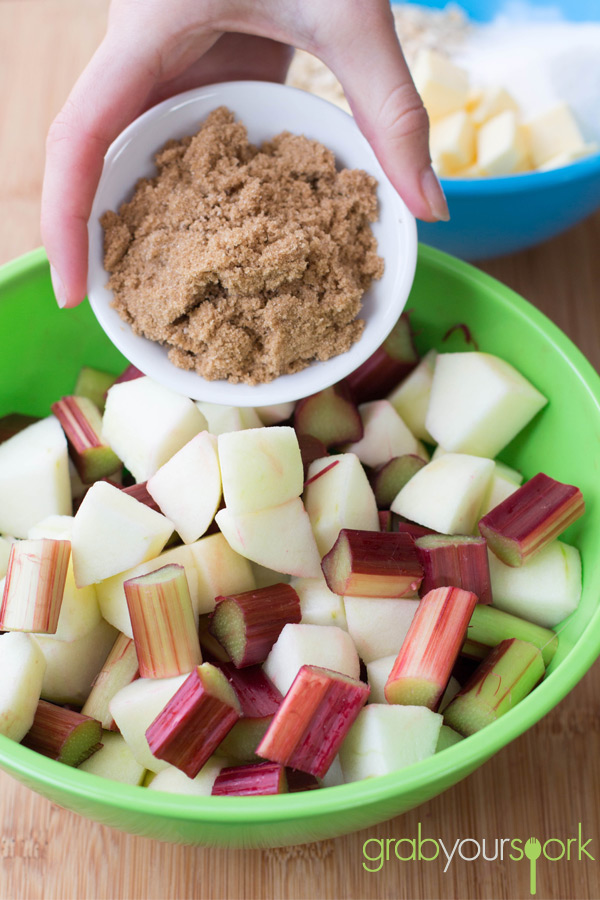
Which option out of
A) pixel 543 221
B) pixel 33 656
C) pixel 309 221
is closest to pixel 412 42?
pixel 543 221

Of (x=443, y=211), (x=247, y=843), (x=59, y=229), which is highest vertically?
(x=59, y=229)

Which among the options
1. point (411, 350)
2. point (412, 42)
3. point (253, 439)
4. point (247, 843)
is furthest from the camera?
point (412, 42)

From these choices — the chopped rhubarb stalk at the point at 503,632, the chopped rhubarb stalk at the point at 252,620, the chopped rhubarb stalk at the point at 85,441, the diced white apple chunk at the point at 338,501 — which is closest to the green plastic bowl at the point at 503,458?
the chopped rhubarb stalk at the point at 503,632

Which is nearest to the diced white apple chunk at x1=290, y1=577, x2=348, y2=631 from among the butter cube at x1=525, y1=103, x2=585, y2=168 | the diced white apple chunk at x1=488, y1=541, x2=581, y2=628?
the diced white apple chunk at x1=488, y1=541, x2=581, y2=628

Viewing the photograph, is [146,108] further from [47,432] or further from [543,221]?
[543,221]

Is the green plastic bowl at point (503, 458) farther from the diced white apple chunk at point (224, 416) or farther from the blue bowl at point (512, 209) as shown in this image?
the diced white apple chunk at point (224, 416)

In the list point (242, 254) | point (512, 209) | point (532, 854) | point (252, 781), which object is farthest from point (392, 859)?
point (512, 209)

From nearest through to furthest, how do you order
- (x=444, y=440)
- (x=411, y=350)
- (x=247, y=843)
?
(x=247, y=843) < (x=444, y=440) < (x=411, y=350)

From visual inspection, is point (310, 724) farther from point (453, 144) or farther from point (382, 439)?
point (453, 144)
